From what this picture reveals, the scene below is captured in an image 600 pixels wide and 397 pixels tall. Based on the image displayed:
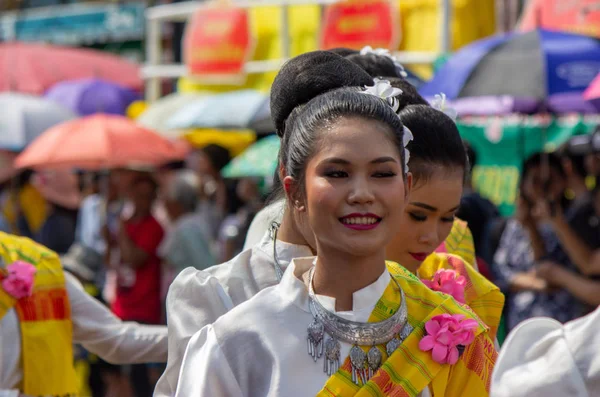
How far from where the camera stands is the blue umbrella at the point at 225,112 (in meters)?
9.67

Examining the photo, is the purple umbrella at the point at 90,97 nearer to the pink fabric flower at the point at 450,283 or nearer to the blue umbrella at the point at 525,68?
the blue umbrella at the point at 525,68

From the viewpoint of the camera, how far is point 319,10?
1194cm

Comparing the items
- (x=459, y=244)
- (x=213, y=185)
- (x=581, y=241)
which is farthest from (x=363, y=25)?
(x=459, y=244)

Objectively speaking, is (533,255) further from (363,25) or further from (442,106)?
(363,25)

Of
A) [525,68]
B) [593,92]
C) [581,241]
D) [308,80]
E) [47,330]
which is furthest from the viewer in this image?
[525,68]

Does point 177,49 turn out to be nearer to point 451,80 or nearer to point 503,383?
point 451,80

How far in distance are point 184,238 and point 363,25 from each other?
10.8 feet

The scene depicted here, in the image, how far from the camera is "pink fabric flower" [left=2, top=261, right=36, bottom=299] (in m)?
3.94

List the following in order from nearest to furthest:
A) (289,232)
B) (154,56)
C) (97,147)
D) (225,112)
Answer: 1. (289,232)
2. (97,147)
3. (225,112)
4. (154,56)

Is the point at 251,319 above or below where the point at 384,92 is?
below

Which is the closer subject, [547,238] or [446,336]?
[446,336]

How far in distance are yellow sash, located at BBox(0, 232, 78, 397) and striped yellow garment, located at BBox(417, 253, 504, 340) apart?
1.30m

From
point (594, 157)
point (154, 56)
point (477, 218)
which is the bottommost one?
point (154, 56)

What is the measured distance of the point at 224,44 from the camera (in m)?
12.2
